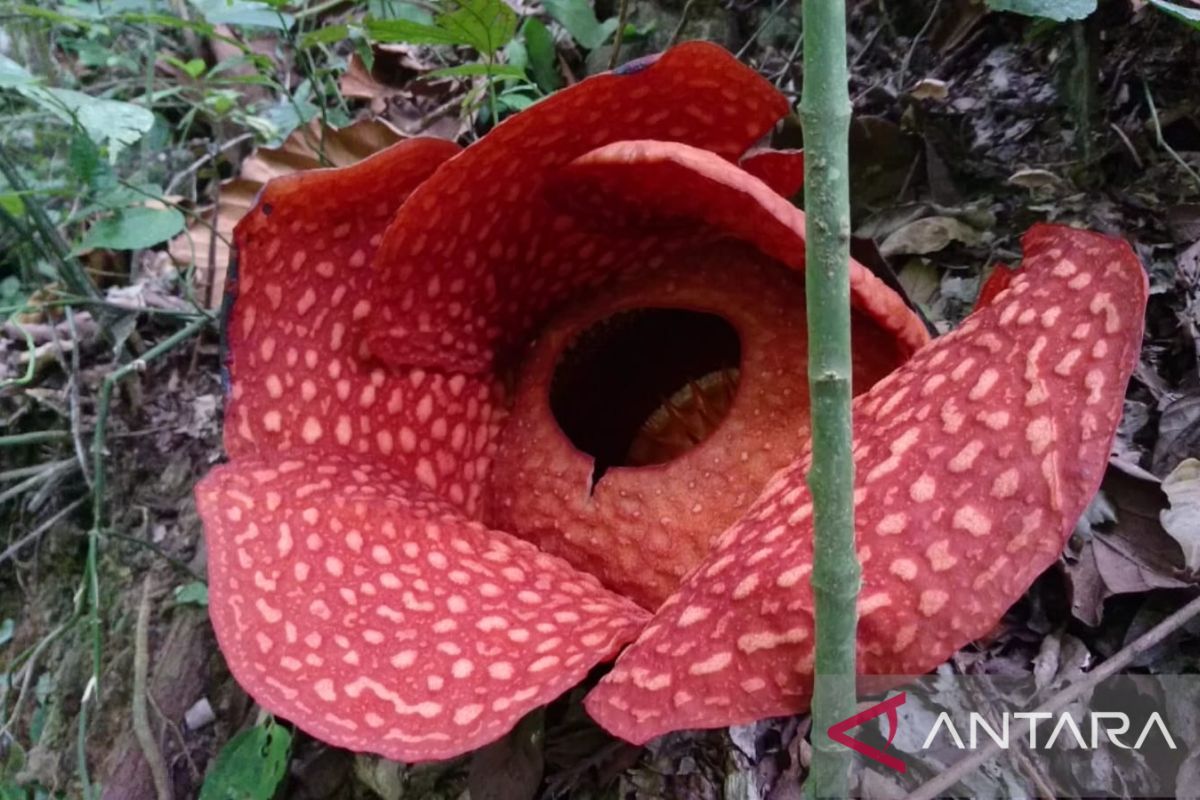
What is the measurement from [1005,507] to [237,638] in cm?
103

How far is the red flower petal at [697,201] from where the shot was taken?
1.46 m

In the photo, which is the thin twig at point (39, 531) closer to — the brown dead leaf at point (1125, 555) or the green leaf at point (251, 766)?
the green leaf at point (251, 766)

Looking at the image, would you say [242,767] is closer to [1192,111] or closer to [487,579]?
[487,579]

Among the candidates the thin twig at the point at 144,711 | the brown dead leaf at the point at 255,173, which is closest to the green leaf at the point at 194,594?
the thin twig at the point at 144,711

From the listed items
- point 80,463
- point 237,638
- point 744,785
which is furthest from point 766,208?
point 80,463

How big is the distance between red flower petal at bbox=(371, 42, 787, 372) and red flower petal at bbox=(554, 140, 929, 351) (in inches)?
2.9

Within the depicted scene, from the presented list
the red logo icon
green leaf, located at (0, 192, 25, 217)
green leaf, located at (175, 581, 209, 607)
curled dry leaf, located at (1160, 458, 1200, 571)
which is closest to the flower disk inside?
the red logo icon

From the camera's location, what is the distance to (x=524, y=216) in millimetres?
1808

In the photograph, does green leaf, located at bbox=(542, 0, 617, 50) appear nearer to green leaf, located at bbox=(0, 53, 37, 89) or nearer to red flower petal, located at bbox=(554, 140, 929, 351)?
red flower petal, located at bbox=(554, 140, 929, 351)

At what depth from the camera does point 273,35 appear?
149 inches

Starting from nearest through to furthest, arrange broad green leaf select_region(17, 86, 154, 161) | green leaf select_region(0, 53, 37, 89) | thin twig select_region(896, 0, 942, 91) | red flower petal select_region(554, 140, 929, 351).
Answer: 1. red flower petal select_region(554, 140, 929, 351)
2. green leaf select_region(0, 53, 37, 89)
3. broad green leaf select_region(17, 86, 154, 161)
4. thin twig select_region(896, 0, 942, 91)

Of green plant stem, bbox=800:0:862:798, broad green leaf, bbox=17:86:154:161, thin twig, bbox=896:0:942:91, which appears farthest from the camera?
thin twig, bbox=896:0:942:91

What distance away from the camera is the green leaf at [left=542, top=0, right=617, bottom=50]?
2605mm

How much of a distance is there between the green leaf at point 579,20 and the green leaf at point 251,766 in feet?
6.05
